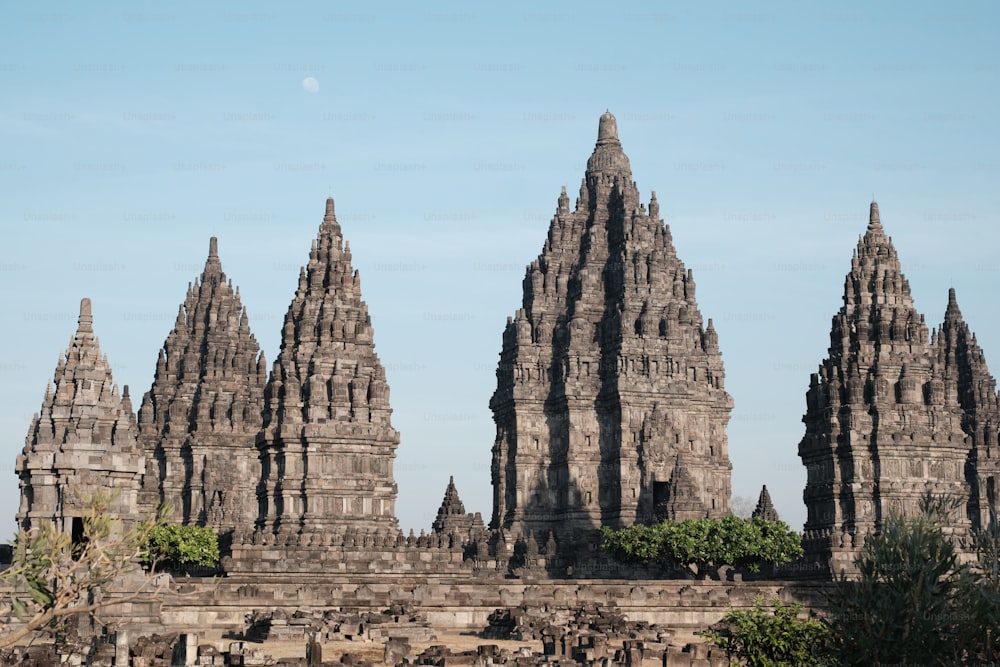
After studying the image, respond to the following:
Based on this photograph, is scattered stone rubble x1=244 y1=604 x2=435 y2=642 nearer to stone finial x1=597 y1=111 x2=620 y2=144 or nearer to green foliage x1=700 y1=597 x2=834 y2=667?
green foliage x1=700 y1=597 x2=834 y2=667

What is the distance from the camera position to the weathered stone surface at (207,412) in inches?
4163

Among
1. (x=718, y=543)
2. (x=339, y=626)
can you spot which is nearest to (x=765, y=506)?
(x=718, y=543)

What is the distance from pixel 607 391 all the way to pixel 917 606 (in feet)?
253

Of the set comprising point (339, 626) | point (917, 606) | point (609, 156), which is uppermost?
point (609, 156)

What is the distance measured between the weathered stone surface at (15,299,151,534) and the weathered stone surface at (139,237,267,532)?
3749 centimetres

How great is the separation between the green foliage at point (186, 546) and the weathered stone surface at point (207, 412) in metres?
20.2

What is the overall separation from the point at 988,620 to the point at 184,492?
80.3 metres

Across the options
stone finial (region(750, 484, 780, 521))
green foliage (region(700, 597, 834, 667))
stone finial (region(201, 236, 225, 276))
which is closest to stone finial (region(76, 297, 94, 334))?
green foliage (region(700, 597, 834, 667))

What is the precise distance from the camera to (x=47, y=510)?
61.2 metres

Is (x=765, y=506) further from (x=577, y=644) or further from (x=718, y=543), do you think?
(x=577, y=644)

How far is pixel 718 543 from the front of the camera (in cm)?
8612

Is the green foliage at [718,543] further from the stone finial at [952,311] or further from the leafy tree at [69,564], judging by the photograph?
the leafy tree at [69,564]

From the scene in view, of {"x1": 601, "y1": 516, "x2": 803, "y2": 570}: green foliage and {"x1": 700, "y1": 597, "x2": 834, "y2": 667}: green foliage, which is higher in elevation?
{"x1": 601, "y1": 516, "x2": 803, "y2": 570}: green foliage

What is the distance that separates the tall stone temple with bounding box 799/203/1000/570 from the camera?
9538cm
